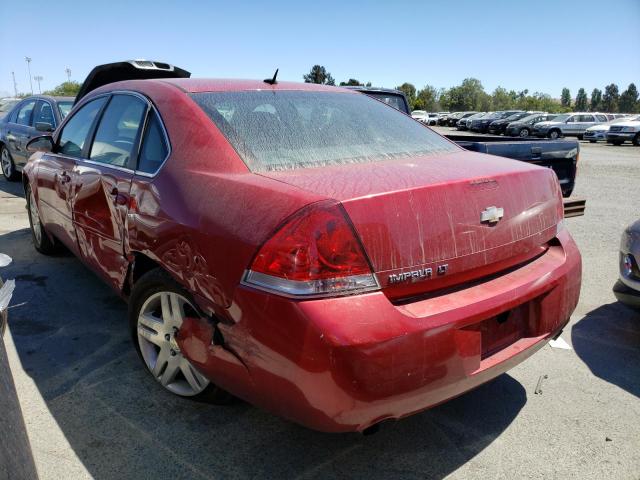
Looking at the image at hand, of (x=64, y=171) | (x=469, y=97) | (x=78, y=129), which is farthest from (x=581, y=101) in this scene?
(x=64, y=171)

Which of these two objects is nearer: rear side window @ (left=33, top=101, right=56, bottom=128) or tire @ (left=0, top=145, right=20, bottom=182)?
rear side window @ (left=33, top=101, right=56, bottom=128)

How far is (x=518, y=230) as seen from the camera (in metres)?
2.23

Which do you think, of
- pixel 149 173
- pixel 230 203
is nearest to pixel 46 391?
pixel 149 173

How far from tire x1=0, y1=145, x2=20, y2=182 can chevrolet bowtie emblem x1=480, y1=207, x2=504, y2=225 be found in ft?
31.8

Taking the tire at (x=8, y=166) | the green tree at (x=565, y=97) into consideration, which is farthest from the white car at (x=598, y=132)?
the green tree at (x=565, y=97)

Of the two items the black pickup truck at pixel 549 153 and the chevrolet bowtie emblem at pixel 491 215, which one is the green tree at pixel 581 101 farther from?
the chevrolet bowtie emblem at pixel 491 215

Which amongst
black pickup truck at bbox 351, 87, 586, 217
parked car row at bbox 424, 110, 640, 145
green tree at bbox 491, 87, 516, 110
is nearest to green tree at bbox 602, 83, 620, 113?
green tree at bbox 491, 87, 516, 110

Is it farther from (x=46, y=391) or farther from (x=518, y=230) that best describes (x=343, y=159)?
(x=46, y=391)

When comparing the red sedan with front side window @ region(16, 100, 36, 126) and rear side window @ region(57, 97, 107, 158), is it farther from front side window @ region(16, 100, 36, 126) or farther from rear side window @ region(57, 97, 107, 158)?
front side window @ region(16, 100, 36, 126)

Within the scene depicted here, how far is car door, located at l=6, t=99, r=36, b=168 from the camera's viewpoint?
861cm

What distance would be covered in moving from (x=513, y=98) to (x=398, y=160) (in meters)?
107

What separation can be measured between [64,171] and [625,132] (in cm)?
2855

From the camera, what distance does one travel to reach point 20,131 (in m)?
8.75

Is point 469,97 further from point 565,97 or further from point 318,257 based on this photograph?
Answer: point 318,257
